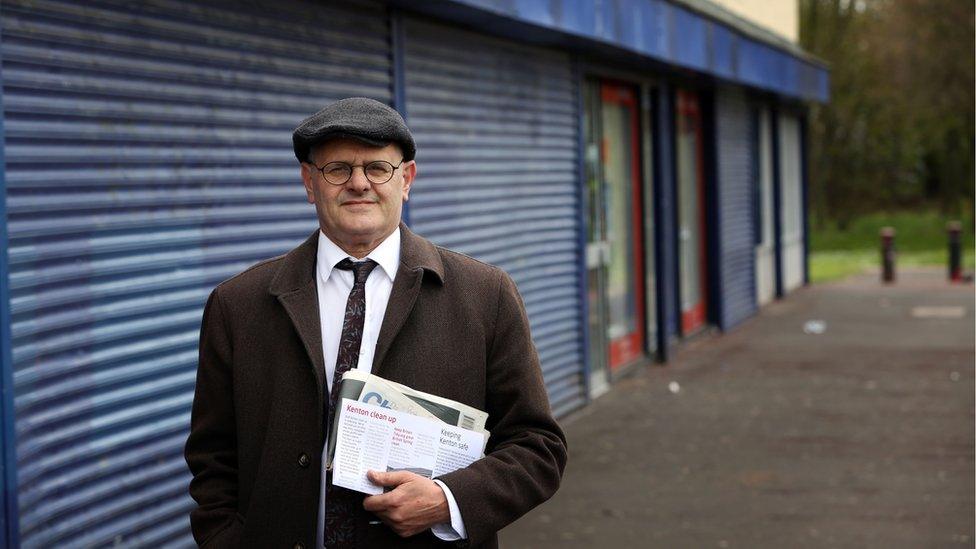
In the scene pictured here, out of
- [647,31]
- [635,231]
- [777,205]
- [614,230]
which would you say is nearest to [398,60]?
[647,31]

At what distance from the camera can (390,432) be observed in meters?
2.88

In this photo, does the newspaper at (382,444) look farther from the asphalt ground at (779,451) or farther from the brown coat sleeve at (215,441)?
the asphalt ground at (779,451)

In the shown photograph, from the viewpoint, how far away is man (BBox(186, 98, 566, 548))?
293 centimetres

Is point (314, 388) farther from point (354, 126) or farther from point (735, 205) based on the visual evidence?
point (735, 205)

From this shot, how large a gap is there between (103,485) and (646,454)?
447 centimetres

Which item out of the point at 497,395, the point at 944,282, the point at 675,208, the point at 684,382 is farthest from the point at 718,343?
the point at 497,395

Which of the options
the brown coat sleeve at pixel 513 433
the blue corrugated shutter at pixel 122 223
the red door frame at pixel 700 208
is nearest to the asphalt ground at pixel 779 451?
the red door frame at pixel 700 208

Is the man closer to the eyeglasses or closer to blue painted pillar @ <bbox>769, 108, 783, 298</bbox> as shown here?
the eyeglasses

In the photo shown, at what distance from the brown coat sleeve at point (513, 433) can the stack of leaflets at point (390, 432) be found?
7cm

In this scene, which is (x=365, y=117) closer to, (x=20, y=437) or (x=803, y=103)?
(x=20, y=437)

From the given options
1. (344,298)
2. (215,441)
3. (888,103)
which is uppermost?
(888,103)

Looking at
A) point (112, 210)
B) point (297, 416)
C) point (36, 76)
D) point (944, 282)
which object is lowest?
point (944, 282)

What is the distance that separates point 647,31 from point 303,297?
27.8 feet

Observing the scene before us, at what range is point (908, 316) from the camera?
17250 mm
